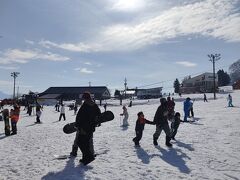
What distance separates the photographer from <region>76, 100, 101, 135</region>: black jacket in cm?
924

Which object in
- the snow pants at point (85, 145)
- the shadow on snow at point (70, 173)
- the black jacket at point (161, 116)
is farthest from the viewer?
the black jacket at point (161, 116)

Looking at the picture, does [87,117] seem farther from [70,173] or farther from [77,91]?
[77,91]

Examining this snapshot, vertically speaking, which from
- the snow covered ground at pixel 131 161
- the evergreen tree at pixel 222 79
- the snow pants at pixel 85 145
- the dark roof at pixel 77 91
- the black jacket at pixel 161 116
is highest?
the evergreen tree at pixel 222 79

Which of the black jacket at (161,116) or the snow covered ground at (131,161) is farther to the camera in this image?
the black jacket at (161,116)

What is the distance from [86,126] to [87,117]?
0.26m

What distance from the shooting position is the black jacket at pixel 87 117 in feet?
30.3

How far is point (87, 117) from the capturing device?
9.30 metres

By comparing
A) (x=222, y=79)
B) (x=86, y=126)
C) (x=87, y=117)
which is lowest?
(x=86, y=126)

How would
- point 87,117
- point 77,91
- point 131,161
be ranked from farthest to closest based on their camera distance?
point 77,91
point 131,161
point 87,117

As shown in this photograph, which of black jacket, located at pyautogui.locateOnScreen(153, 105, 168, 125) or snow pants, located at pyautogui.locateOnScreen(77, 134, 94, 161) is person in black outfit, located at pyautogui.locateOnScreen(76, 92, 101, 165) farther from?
black jacket, located at pyautogui.locateOnScreen(153, 105, 168, 125)

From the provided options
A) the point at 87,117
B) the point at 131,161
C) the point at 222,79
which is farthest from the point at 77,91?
the point at 87,117

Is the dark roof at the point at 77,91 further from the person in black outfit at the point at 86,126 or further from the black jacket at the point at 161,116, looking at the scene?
the person in black outfit at the point at 86,126

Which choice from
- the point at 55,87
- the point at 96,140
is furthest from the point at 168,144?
the point at 55,87

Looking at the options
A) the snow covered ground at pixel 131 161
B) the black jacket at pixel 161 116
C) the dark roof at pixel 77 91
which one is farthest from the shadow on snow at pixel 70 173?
the dark roof at pixel 77 91
